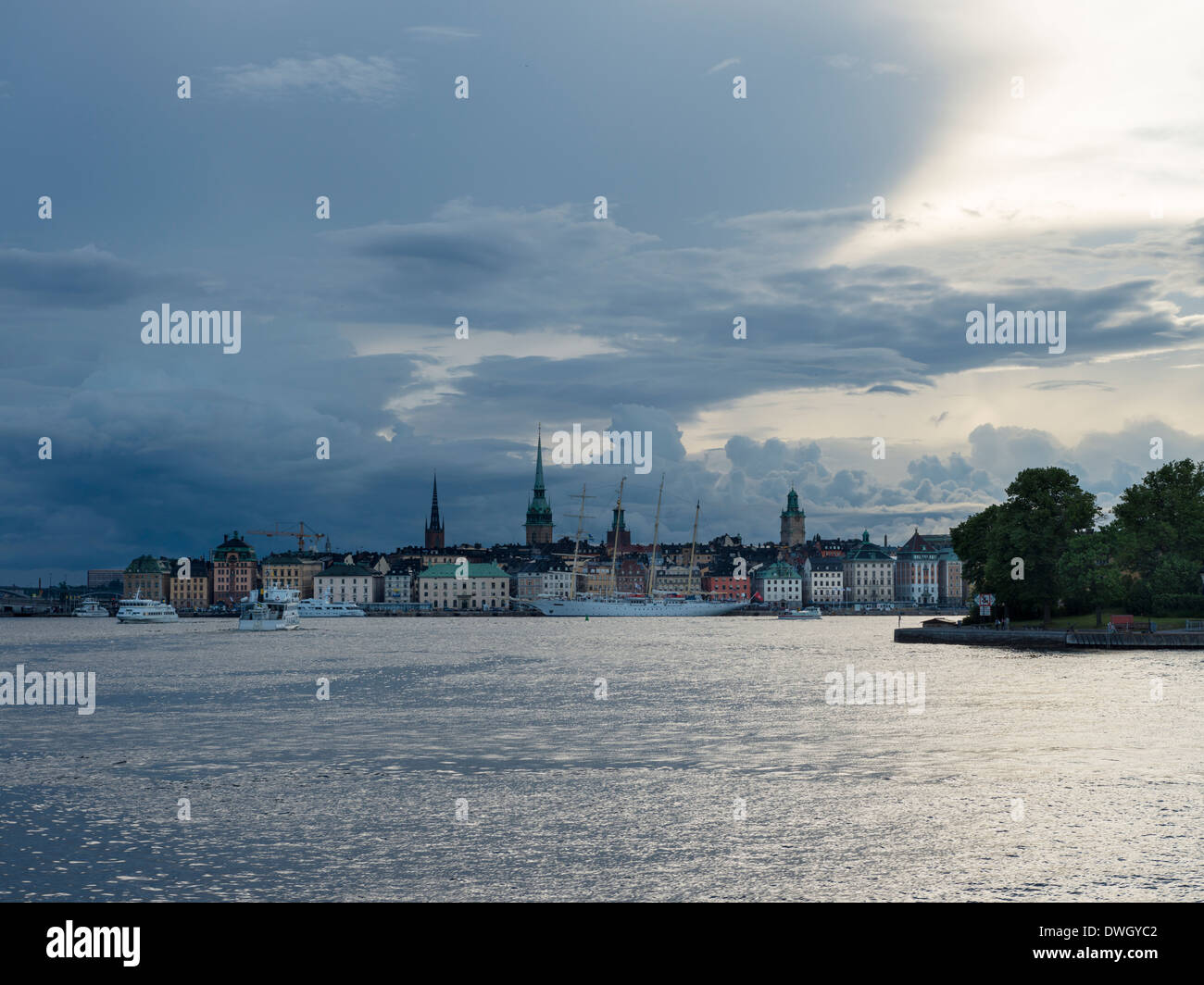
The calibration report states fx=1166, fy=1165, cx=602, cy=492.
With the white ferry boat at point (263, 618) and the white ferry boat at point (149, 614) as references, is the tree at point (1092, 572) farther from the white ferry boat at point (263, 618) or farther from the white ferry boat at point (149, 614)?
the white ferry boat at point (149, 614)

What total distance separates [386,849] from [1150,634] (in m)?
70.8

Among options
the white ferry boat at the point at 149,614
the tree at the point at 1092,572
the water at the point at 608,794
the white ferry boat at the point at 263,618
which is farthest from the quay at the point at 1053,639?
the white ferry boat at the point at 149,614

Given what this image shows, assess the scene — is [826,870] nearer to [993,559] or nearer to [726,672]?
[726,672]

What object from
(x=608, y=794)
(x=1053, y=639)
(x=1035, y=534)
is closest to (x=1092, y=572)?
(x=1053, y=639)

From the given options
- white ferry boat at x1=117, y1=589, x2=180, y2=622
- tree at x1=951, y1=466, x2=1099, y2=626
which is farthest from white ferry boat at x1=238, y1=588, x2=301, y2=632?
tree at x1=951, y1=466, x2=1099, y2=626

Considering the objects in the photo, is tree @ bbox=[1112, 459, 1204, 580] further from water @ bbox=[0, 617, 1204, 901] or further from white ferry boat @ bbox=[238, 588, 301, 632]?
white ferry boat @ bbox=[238, 588, 301, 632]

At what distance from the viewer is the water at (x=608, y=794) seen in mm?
16500

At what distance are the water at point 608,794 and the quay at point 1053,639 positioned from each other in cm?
2992

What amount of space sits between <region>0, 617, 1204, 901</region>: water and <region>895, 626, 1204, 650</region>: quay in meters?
29.9

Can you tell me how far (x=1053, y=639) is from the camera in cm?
8512

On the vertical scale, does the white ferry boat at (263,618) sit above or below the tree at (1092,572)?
below

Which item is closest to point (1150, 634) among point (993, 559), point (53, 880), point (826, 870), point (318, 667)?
point (993, 559)

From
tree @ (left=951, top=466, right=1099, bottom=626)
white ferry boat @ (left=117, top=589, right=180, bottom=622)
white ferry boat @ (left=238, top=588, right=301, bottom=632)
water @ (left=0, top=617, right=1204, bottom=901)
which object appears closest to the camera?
water @ (left=0, top=617, right=1204, bottom=901)

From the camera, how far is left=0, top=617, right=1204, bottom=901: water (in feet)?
54.1
